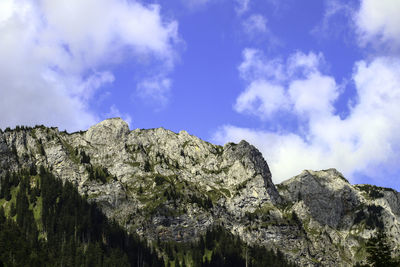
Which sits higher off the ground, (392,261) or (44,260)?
(44,260)

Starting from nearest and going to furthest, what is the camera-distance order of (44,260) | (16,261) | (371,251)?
(371,251) → (16,261) → (44,260)

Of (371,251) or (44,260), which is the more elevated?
(44,260)

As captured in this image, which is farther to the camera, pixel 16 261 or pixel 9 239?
pixel 9 239

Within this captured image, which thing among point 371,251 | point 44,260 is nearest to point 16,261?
point 44,260

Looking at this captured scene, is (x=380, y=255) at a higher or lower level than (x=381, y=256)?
higher

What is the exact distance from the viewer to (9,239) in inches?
7741

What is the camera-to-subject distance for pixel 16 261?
179250 millimetres

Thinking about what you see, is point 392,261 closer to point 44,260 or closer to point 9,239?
point 44,260

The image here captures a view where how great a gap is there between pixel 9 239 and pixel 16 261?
20114 mm

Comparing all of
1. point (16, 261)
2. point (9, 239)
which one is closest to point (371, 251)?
point (16, 261)

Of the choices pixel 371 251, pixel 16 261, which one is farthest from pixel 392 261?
pixel 16 261

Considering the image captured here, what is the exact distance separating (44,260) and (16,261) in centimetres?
1385

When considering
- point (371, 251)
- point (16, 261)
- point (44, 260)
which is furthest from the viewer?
point (44, 260)

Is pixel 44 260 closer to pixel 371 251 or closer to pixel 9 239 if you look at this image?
A: pixel 9 239
